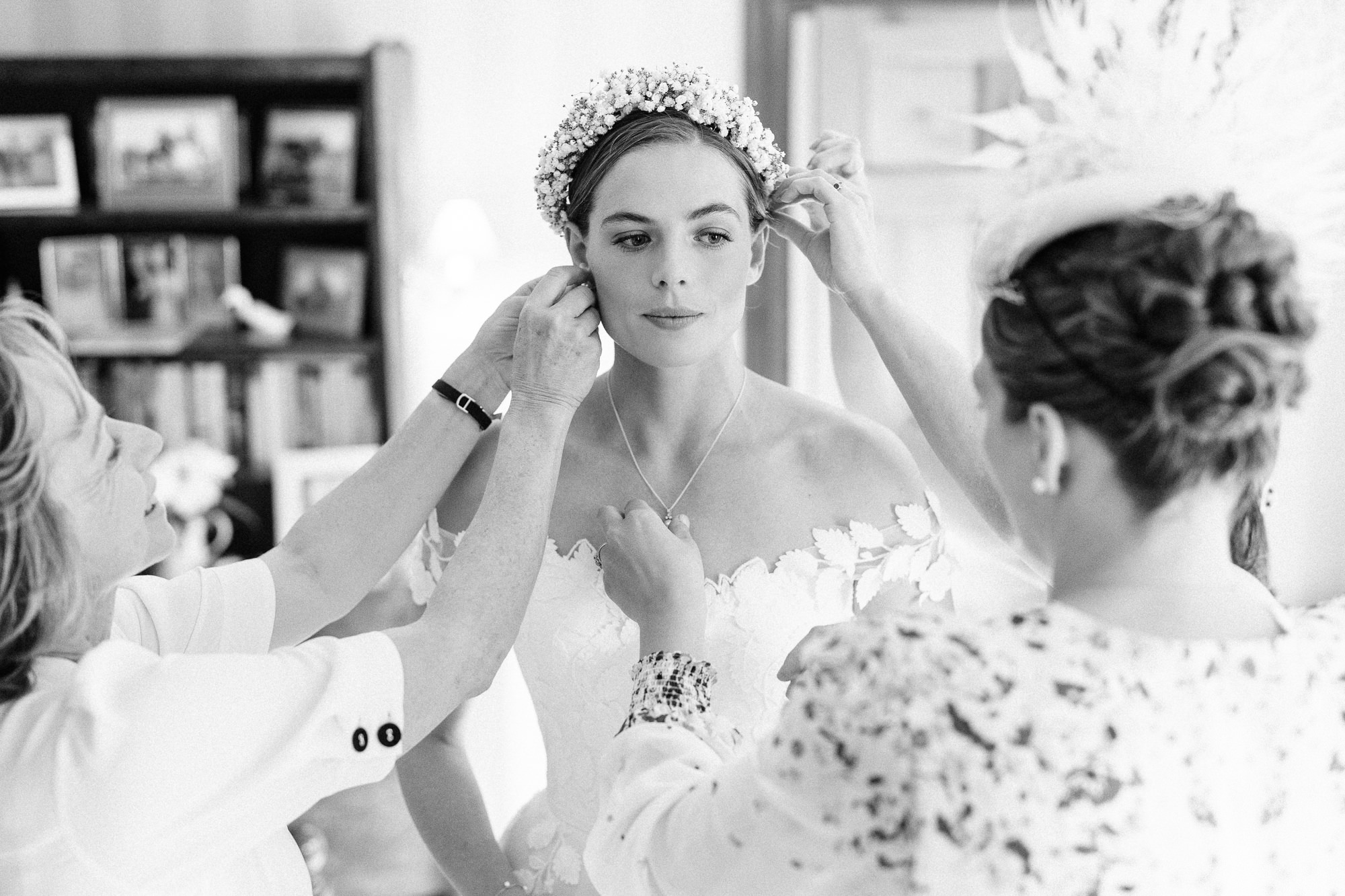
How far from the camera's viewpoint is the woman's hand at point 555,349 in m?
1.33

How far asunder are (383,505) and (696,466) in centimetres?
40

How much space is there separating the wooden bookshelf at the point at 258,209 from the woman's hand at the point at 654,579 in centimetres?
239

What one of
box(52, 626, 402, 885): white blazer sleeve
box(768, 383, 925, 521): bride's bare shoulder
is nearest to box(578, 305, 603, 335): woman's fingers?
box(768, 383, 925, 521): bride's bare shoulder

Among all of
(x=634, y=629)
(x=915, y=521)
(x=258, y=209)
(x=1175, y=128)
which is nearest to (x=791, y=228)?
(x=915, y=521)

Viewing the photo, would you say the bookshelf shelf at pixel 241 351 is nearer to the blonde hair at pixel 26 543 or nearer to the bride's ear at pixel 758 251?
the bride's ear at pixel 758 251

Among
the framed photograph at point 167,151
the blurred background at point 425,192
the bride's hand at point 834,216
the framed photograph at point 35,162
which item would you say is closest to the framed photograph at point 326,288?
the blurred background at point 425,192

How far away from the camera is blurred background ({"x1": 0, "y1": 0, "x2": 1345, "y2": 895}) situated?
11.8ft

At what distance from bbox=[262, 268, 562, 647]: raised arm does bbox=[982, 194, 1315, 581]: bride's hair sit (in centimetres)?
70

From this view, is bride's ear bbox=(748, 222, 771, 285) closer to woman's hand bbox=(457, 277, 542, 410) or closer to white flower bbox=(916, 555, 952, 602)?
woman's hand bbox=(457, 277, 542, 410)

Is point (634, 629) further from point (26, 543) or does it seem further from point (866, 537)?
point (26, 543)

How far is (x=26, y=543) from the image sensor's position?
1021 mm

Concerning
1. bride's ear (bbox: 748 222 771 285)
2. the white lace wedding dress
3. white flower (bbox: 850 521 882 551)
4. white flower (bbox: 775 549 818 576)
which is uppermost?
bride's ear (bbox: 748 222 771 285)

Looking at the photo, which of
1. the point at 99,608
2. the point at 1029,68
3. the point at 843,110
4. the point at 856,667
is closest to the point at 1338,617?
the point at 856,667

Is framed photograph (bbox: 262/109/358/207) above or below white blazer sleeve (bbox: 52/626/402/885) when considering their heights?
above
